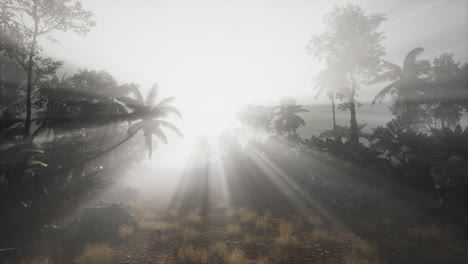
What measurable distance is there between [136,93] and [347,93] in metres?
20.8

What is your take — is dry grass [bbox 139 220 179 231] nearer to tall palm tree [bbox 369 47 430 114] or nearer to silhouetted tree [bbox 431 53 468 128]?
tall palm tree [bbox 369 47 430 114]

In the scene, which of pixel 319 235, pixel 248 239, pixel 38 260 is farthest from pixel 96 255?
pixel 319 235

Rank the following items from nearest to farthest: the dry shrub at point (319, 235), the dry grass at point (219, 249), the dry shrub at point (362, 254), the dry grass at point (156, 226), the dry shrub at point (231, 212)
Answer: the dry shrub at point (362, 254), the dry grass at point (219, 249), the dry shrub at point (319, 235), the dry grass at point (156, 226), the dry shrub at point (231, 212)

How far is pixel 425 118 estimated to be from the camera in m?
33.6

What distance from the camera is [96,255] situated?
30.7 feet

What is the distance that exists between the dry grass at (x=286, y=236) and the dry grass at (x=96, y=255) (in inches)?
264

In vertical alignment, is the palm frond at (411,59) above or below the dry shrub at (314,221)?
above

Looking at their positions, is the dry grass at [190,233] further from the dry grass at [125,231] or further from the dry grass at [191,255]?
the dry grass at [125,231]

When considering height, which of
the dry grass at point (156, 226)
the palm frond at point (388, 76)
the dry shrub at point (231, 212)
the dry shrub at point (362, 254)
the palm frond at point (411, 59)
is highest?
the palm frond at point (411, 59)

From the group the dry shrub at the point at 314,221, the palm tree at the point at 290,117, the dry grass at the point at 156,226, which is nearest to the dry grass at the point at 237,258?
the dry shrub at the point at 314,221

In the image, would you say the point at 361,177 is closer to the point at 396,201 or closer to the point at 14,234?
the point at 396,201

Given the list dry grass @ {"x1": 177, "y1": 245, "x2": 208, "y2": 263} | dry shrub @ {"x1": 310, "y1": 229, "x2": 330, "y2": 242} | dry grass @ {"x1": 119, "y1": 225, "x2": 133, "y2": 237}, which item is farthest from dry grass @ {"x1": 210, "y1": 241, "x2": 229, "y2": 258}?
dry grass @ {"x1": 119, "y1": 225, "x2": 133, "y2": 237}

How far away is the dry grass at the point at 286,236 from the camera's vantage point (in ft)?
32.4

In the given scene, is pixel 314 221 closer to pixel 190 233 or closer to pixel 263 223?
pixel 263 223
